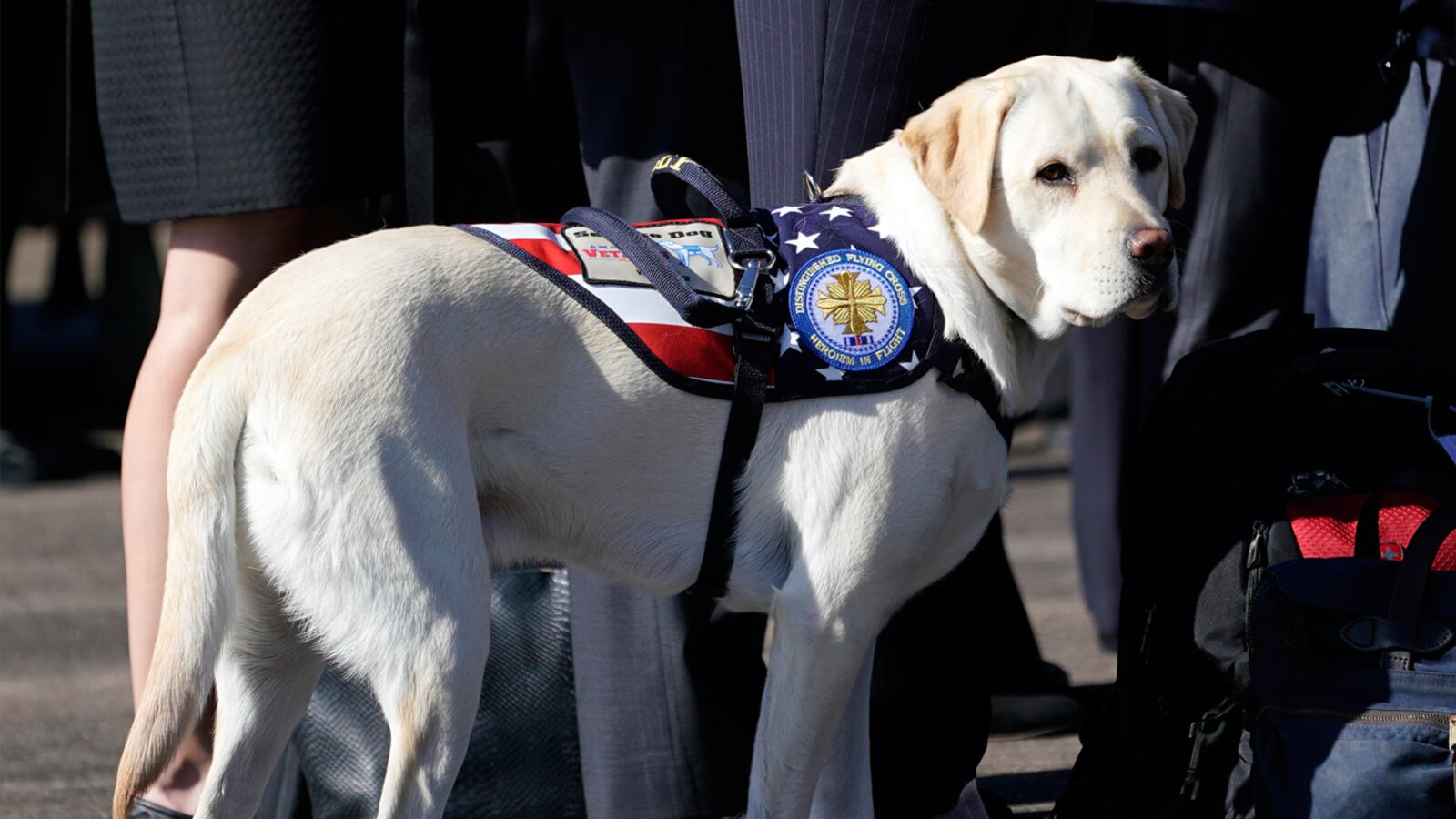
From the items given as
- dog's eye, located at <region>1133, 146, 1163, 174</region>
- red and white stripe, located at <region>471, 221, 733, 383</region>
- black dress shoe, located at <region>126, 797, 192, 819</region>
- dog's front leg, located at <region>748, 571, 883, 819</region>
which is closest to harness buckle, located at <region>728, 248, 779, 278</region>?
red and white stripe, located at <region>471, 221, 733, 383</region>

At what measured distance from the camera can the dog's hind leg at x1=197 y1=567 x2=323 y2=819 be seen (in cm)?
240

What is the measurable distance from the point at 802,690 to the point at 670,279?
2.15ft

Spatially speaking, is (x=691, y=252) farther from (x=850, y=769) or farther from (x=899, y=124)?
(x=850, y=769)

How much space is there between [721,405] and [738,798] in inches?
36.0

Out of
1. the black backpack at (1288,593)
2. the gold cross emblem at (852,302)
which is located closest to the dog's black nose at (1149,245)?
the gold cross emblem at (852,302)

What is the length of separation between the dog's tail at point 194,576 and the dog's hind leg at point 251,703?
16cm

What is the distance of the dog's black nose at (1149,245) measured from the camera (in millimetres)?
2332

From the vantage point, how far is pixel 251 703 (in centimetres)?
244

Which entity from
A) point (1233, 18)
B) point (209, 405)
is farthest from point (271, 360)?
point (1233, 18)

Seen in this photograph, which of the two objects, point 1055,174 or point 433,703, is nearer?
point 433,703

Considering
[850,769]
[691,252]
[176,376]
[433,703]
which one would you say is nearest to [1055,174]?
[691,252]

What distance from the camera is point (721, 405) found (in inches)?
94.4

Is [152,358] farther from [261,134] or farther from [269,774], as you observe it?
[269,774]

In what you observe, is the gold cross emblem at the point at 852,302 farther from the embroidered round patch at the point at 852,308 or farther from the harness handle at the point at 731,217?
the harness handle at the point at 731,217
